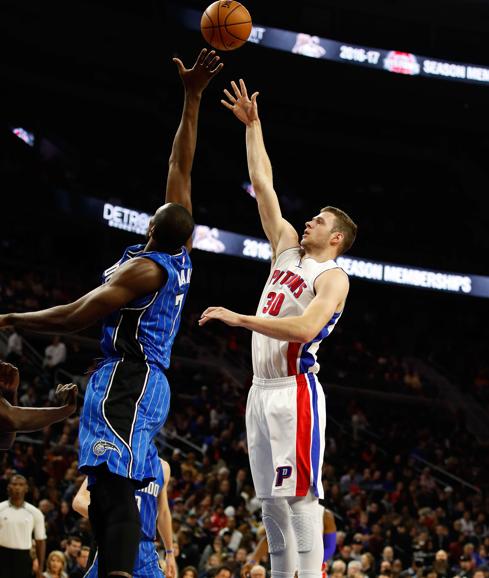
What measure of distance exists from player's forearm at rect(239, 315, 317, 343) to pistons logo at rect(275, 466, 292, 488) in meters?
0.78

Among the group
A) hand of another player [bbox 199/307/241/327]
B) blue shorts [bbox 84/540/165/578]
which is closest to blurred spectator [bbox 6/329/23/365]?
blue shorts [bbox 84/540/165/578]

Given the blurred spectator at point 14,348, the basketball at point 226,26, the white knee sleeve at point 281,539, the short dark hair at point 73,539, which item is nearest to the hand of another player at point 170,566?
the white knee sleeve at point 281,539

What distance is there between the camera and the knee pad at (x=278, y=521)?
5.37m

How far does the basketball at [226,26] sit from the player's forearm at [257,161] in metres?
0.86

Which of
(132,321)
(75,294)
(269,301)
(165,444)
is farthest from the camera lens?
(75,294)

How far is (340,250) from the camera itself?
5930mm

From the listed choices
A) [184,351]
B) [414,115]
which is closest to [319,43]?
[414,115]

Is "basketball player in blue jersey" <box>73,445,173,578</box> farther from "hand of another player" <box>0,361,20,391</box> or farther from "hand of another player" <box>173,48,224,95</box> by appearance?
"hand of another player" <box>173,48,224,95</box>

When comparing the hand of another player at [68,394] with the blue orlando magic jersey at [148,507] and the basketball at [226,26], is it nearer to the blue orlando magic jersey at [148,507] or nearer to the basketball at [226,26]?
the blue orlando magic jersey at [148,507]

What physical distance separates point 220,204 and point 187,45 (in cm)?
516

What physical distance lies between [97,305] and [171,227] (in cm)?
61

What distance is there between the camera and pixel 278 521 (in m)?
5.38

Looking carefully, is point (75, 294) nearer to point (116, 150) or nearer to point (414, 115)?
point (116, 150)

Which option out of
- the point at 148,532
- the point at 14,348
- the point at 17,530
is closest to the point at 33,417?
the point at 148,532
